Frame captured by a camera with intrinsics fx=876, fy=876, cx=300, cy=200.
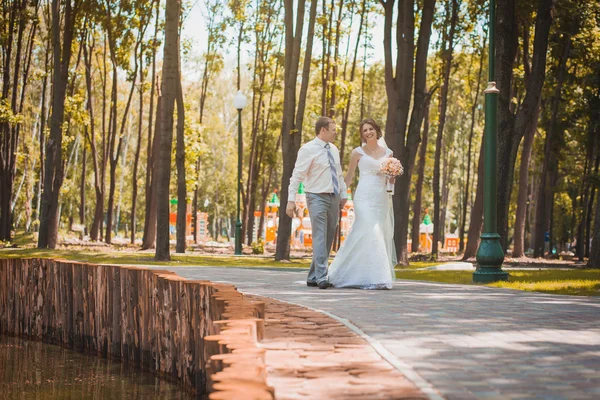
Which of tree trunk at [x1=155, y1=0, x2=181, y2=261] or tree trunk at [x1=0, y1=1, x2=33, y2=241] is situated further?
tree trunk at [x1=0, y1=1, x2=33, y2=241]

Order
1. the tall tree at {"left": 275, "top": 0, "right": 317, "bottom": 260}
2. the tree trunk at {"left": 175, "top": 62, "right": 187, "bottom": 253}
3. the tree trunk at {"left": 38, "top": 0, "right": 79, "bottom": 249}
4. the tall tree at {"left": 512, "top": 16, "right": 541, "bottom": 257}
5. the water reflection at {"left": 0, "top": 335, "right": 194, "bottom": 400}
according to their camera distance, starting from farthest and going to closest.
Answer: the tall tree at {"left": 512, "top": 16, "right": 541, "bottom": 257}
the tree trunk at {"left": 175, "top": 62, "right": 187, "bottom": 253}
the tree trunk at {"left": 38, "top": 0, "right": 79, "bottom": 249}
the tall tree at {"left": 275, "top": 0, "right": 317, "bottom": 260}
the water reflection at {"left": 0, "top": 335, "right": 194, "bottom": 400}

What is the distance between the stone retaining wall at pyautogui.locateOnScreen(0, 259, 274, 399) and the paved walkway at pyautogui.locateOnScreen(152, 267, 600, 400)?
1062mm

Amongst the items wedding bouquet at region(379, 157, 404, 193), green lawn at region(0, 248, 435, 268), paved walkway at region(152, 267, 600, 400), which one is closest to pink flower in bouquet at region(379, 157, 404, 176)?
wedding bouquet at region(379, 157, 404, 193)

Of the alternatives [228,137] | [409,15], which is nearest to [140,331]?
[409,15]

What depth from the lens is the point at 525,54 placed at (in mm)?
30094

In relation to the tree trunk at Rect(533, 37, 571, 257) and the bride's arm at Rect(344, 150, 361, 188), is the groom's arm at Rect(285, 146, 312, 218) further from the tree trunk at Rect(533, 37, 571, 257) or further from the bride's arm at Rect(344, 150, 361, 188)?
the tree trunk at Rect(533, 37, 571, 257)

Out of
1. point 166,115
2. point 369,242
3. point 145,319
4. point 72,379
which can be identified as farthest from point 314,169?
point 166,115

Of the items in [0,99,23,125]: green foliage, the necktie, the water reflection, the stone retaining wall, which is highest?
[0,99,23,125]: green foliage

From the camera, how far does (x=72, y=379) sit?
9750mm

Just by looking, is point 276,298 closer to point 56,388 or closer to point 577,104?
point 56,388

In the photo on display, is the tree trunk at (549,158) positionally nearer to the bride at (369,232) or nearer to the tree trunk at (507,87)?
the tree trunk at (507,87)

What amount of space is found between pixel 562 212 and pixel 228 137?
96.0 feet

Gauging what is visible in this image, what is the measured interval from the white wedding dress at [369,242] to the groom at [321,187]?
28 cm

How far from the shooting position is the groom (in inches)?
476
